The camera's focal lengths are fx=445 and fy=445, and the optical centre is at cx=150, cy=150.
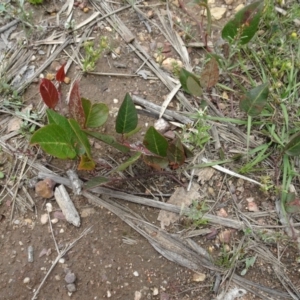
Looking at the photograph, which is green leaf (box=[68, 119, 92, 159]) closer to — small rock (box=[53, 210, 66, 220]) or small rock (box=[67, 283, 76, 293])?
small rock (box=[53, 210, 66, 220])

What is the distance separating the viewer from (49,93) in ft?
6.25

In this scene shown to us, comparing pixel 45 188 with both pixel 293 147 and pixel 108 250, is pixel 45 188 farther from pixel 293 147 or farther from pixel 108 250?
pixel 293 147

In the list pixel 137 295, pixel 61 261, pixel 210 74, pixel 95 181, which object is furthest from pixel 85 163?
pixel 210 74

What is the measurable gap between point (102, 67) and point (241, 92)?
68 centimetres

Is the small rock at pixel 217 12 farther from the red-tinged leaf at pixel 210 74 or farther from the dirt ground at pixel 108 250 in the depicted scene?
the dirt ground at pixel 108 250

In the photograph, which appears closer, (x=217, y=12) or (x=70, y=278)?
(x=70, y=278)

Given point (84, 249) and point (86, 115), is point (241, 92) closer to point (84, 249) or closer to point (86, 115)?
point (86, 115)

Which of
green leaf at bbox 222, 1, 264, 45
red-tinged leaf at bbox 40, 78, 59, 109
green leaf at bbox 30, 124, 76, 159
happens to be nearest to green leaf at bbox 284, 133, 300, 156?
green leaf at bbox 222, 1, 264, 45

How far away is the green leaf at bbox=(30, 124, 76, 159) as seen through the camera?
1.73m

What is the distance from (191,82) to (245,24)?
39 centimetres

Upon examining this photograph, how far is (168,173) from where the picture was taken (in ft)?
6.41

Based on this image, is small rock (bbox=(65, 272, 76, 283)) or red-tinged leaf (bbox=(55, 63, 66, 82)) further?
red-tinged leaf (bbox=(55, 63, 66, 82))

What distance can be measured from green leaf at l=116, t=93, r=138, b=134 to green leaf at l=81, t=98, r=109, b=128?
0.08 meters

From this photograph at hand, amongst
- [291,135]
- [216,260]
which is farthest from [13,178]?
[291,135]
